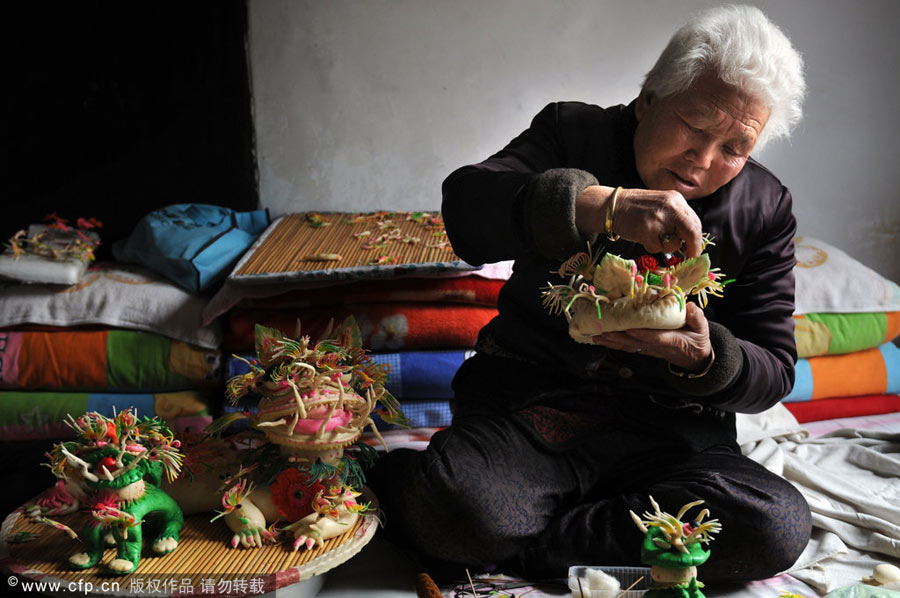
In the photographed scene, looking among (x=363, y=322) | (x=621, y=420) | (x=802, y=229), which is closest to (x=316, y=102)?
(x=363, y=322)

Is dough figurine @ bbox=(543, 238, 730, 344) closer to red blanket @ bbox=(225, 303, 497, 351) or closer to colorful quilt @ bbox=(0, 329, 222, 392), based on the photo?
red blanket @ bbox=(225, 303, 497, 351)

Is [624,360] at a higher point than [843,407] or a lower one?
higher

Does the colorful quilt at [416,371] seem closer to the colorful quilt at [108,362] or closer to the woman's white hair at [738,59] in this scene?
the colorful quilt at [108,362]

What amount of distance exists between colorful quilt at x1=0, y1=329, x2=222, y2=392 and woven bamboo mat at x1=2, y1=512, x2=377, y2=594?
2.46 feet

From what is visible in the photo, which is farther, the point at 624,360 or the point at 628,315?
the point at 624,360

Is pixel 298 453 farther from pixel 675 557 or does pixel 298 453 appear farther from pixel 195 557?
pixel 675 557

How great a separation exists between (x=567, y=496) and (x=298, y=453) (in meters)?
0.55

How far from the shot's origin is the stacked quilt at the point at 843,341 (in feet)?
7.69

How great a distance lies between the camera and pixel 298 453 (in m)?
1.43

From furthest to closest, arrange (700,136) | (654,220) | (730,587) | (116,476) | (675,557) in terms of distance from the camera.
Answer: (730,587), (700,136), (116,476), (654,220), (675,557)

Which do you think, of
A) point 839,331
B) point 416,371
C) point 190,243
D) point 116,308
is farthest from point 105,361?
point 839,331

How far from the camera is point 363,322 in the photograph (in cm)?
216

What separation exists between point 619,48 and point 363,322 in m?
1.38

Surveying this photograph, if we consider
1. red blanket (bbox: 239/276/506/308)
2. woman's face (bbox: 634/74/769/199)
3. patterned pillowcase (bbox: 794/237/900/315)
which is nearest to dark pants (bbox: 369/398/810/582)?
woman's face (bbox: 634/74/769/199)
